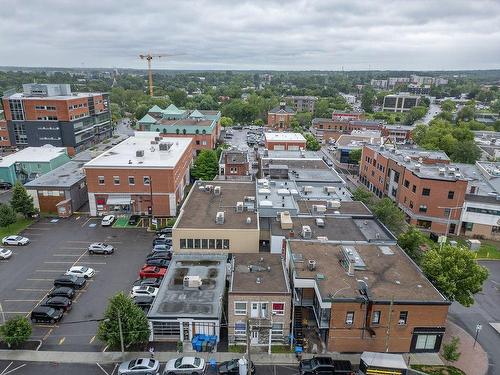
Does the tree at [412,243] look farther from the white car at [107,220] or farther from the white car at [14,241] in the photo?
the white car at [14,241]

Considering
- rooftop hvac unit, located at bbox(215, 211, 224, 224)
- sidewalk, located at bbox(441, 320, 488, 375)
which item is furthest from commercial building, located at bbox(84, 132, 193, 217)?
sidewalk, located at bbox(441, 320, 488, 375)

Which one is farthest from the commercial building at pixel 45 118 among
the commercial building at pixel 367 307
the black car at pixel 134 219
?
the commercial building at pixel 367 307

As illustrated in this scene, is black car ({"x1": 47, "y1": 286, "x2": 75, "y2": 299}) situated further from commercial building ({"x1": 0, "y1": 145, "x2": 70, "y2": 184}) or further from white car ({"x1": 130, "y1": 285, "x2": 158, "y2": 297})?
commercial building ({"x1": 0, "y1": 145, "x2": 70, "y2": 184})

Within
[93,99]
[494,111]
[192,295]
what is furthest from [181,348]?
[494,111]

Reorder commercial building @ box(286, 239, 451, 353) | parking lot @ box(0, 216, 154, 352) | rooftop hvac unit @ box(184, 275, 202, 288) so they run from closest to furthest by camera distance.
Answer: commercial building @ box(286, 239, 451, 353) → parking lot @ box(0, 216, 154, 352) → rooftop hvac unit @ box(184, 275, 202, 288)

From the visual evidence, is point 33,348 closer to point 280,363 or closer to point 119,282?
point 119,282
